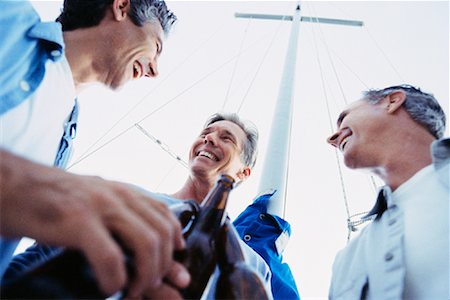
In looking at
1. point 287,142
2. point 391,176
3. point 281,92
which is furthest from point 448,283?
point 281,92

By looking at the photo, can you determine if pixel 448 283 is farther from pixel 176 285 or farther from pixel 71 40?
pixel 71 40

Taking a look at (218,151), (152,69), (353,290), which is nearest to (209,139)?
(218,151)

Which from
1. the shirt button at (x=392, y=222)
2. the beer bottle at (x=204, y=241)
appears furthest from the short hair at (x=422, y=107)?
the beer bottle at (x=204, y=241)

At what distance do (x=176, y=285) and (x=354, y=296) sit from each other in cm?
79

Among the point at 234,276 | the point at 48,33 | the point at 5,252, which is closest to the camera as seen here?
the point at 234,276

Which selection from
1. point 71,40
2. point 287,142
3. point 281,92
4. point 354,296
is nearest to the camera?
point 354,296

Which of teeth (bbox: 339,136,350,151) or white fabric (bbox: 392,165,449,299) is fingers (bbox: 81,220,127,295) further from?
teeth (bbox: 339,136,350,151)

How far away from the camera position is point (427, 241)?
0.89 m

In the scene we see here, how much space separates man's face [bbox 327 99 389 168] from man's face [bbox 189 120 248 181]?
503mm

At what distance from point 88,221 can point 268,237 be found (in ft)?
4.53

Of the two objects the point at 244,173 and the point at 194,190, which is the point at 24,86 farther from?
the point at 244,173

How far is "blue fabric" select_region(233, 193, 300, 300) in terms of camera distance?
1447 mm

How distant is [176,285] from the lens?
38cm

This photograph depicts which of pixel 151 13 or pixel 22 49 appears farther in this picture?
pixel 151 13
